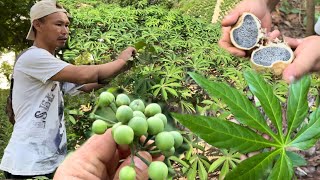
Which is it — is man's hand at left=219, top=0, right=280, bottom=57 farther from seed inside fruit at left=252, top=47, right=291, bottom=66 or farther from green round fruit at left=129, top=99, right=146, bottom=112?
green round fruit at left=129, top=99, right=146, bottom=112

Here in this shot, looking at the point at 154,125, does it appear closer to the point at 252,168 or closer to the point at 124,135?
the point at 124,135

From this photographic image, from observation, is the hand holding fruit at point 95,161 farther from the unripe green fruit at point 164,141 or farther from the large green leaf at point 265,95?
the large green leaf at point 265,95

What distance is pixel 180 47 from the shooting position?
3262mm

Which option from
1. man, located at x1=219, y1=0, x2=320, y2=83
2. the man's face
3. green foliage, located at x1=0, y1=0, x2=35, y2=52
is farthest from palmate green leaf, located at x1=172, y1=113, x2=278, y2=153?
green foliage, located at x1=0, y1=0, x2=35, y2=52

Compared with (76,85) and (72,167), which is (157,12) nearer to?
(76,85)

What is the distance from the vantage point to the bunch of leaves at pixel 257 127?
24.6 inches

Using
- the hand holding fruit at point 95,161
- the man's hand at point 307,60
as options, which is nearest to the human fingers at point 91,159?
the hand holding fruit at point 95,161

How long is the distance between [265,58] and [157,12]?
8.22 ft

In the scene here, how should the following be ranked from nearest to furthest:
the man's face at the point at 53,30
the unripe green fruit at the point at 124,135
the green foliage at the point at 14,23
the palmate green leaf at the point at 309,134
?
the unripe green fruit at the point at 124,135 → the palmate green leaf at the point at 309,134 → the man's face at the point at 53,30 → the green foliage at the point at 14,23

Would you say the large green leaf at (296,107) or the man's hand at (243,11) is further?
the man's hand at (243,11)

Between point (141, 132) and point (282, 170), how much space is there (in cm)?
20

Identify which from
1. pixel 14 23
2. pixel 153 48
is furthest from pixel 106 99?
pixel 14 23

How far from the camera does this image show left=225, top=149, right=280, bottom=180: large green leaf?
635 millimetres

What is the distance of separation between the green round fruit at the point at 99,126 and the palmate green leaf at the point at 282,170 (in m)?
0.22
